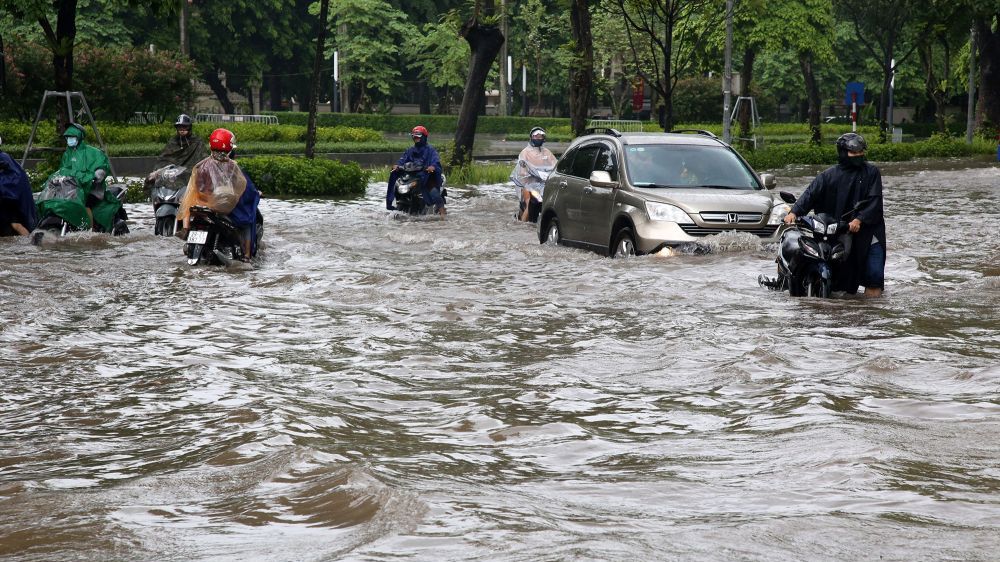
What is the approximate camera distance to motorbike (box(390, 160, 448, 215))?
69.5ft

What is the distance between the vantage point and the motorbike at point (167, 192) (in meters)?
16.3

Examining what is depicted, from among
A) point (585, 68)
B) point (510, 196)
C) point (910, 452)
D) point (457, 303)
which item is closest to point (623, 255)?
point (457, 303)

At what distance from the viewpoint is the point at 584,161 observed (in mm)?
16156

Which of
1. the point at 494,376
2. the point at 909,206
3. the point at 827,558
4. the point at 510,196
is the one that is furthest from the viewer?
the point at 510,196

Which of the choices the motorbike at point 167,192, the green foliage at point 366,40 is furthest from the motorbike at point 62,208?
the green foliage at point 366,40

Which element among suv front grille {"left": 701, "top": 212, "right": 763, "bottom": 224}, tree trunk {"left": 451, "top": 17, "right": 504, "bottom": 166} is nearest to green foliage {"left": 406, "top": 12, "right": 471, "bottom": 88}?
tree trunk {"left": 451, "top": 17, "right": 504, "bottom": 166}

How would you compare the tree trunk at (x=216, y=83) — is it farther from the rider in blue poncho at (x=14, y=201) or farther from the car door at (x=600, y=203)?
the car door at (x=600, y=203)

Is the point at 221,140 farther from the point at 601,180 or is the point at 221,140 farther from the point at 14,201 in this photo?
the point at 14,201

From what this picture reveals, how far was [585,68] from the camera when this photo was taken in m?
29.3

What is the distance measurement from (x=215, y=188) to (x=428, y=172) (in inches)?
314

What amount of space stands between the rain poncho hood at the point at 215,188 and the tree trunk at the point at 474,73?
15883mm

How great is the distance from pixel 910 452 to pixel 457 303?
5890 millimetres

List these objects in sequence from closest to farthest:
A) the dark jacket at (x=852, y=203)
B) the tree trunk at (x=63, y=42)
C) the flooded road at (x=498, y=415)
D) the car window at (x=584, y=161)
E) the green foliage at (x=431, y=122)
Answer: the flooded road at (x=498, y=415) → the dark jacket at (x=852, y=203) → the car window at (x=584, y=161) → the tree trunk at (x=63, y=42) → the green foliage at (x=431, y=122)

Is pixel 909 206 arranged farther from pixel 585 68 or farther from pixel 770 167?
pixel 770 167
